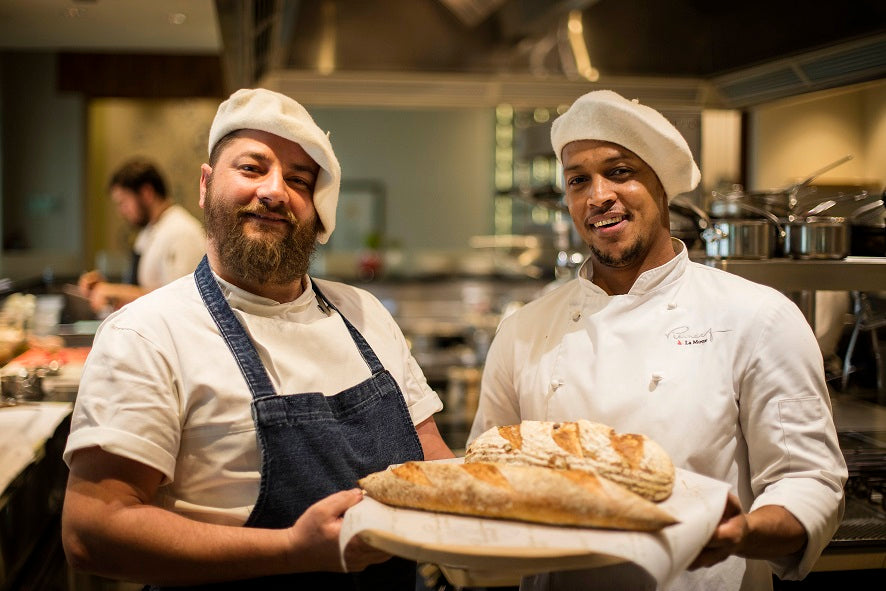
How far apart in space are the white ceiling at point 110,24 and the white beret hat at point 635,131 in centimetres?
180

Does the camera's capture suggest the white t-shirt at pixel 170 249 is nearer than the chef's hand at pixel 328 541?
No

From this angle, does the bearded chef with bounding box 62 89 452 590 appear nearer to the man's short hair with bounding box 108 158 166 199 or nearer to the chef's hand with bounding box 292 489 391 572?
the chef's hand with bounding box 292 489 391 572

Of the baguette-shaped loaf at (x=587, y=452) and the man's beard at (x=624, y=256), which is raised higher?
the man's beard at (x=624, y=256)

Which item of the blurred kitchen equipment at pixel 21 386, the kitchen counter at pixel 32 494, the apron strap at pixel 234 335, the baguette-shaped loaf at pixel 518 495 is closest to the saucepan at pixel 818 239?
the baguette-shaped loaf at pixel 518 495

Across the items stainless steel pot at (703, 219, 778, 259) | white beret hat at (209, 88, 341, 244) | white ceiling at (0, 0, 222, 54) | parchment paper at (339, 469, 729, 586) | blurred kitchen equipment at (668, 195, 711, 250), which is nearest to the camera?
parchment paper at (339, 469, 729, 586)

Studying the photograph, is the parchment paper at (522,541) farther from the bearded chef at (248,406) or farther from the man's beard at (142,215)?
the man's beard at (142,215)

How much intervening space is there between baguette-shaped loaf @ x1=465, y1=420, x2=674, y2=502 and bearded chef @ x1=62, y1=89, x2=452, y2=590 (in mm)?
260

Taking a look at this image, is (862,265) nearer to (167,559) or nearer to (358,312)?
A: (358,312)

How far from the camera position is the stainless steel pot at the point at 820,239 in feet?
6.43

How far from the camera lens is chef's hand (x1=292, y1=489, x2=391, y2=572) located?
1.24 meters

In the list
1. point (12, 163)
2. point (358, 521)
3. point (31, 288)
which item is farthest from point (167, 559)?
point (12, 163)

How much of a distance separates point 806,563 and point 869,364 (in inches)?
34.0

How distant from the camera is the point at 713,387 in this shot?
156cm

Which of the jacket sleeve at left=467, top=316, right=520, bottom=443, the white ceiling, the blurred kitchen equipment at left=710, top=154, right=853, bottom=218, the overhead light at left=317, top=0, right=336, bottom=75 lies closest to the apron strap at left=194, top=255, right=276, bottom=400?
the jacket sleeve at left=467, top=316, right=520, bottom=443
